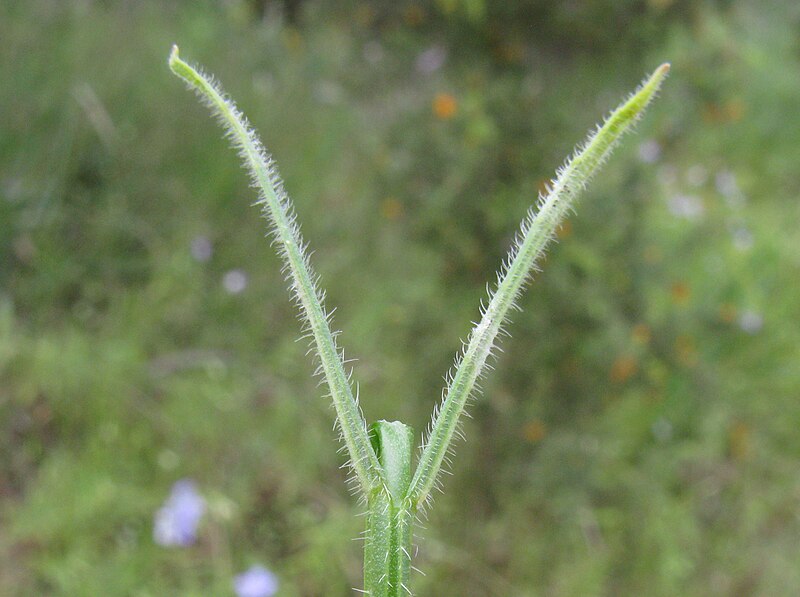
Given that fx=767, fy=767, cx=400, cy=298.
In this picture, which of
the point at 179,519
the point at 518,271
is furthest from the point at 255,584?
the point at 518,271

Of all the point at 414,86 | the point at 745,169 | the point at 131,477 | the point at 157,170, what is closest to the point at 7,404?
the point at 131,477

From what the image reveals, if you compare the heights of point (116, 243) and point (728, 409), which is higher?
point (116, 243)

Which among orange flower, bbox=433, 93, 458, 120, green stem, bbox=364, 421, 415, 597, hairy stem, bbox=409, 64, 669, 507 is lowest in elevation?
green stem, bbox=364, 421, 415, 597

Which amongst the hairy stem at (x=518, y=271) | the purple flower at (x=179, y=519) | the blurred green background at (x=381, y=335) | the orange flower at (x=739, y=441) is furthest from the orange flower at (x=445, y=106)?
the hairy stem at (x=518, y=271)

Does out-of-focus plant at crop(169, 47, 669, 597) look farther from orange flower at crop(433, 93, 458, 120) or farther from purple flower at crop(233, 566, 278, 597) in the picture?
orange flower at crop(433, 93, 458, 120)

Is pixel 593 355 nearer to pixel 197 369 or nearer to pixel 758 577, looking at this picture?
pixel 758 577

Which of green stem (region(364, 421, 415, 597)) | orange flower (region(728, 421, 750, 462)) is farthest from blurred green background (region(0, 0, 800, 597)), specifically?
green stem (region(364, 421, 415, 597))

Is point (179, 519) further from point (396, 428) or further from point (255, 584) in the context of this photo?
point (396, 428)

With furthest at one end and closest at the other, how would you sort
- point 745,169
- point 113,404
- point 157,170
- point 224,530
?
point 745,169
point 157,170
point 113,404
point 224,530
